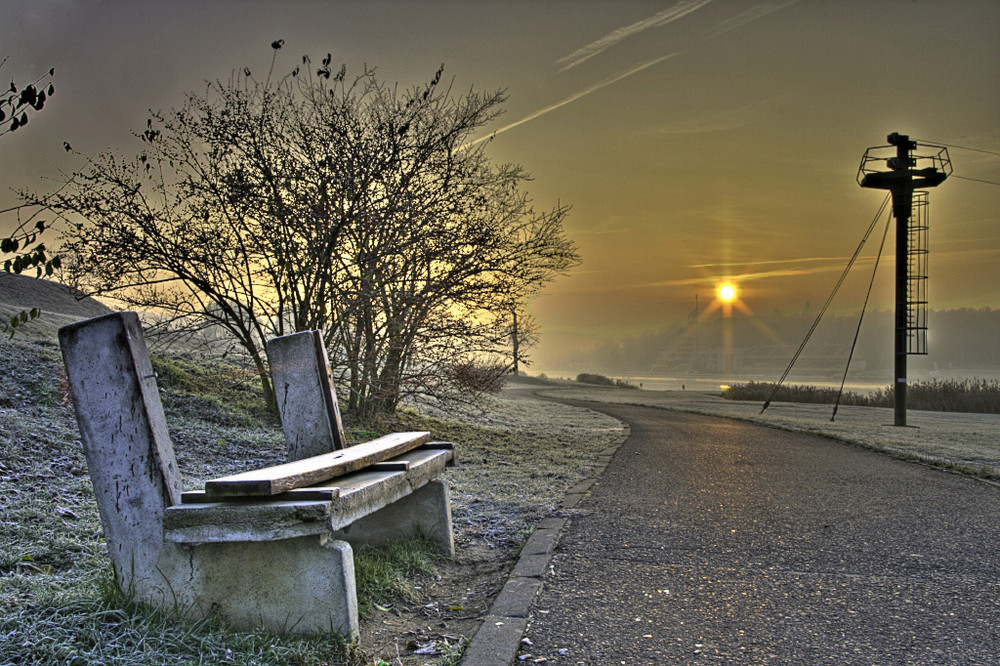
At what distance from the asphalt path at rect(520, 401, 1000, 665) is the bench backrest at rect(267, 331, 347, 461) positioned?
62.0 inches

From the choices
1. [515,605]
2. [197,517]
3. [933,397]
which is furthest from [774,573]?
[933,397]

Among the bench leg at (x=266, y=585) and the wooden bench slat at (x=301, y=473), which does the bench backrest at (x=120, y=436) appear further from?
the wooden bench slat at (x=301, y=473)

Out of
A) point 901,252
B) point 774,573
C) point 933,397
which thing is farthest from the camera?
point 933,397

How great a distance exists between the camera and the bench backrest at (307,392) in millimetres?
4316

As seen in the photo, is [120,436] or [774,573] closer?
[120,436]

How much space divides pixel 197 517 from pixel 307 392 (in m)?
1.43

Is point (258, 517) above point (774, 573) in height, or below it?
above

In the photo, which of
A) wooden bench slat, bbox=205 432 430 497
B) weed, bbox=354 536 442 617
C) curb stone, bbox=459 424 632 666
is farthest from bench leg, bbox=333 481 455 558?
curb stone, bbox=459 424 632 666

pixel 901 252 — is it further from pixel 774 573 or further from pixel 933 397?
pixel 774 573

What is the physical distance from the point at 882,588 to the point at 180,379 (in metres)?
8.87

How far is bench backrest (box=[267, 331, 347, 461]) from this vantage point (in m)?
4.32

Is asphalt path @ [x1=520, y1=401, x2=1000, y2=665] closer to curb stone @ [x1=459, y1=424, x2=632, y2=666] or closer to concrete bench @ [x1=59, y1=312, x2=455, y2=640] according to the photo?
curb stone @ [x1=459, y1=424, x2=632, y2=666]

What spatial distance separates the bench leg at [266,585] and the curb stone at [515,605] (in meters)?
0.56

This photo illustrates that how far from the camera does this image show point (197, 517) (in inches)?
117
